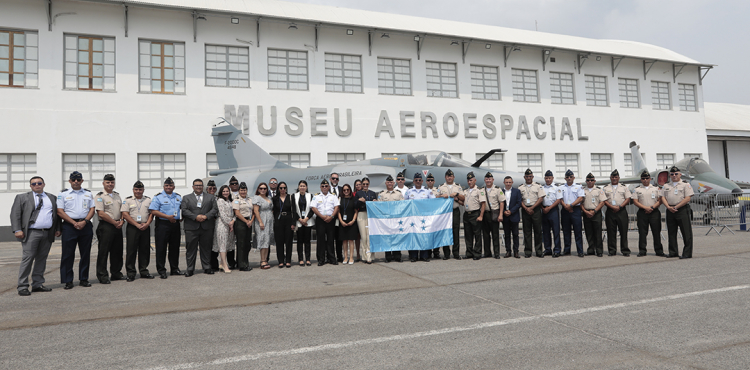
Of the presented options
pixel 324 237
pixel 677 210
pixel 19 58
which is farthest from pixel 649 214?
pixel 19 58

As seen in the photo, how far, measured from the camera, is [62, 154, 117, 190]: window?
62.4ft

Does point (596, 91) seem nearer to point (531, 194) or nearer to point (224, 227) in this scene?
point (531, 194)

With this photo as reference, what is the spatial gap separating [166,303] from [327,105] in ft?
55.6

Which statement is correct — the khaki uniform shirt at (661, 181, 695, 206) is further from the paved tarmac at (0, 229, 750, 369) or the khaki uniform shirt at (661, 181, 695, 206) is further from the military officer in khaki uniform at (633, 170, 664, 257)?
the paved tarmac at (0, 229, 750, 369)

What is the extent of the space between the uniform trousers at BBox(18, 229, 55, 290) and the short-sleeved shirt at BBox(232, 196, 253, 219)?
303cm

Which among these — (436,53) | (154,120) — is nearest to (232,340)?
(154,120)

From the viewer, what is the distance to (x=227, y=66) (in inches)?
834

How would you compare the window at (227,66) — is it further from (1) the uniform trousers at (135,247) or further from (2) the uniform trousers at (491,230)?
(2) the uniform trousers at (491,230)

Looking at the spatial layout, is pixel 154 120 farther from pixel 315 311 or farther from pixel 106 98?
pixel 315 311

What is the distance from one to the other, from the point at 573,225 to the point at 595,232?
0.48 m

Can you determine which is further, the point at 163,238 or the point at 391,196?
the point at 391,196

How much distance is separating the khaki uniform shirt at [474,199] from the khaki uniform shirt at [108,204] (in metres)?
7.07

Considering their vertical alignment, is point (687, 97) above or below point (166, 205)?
above

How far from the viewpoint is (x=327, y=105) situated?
2217 cm
